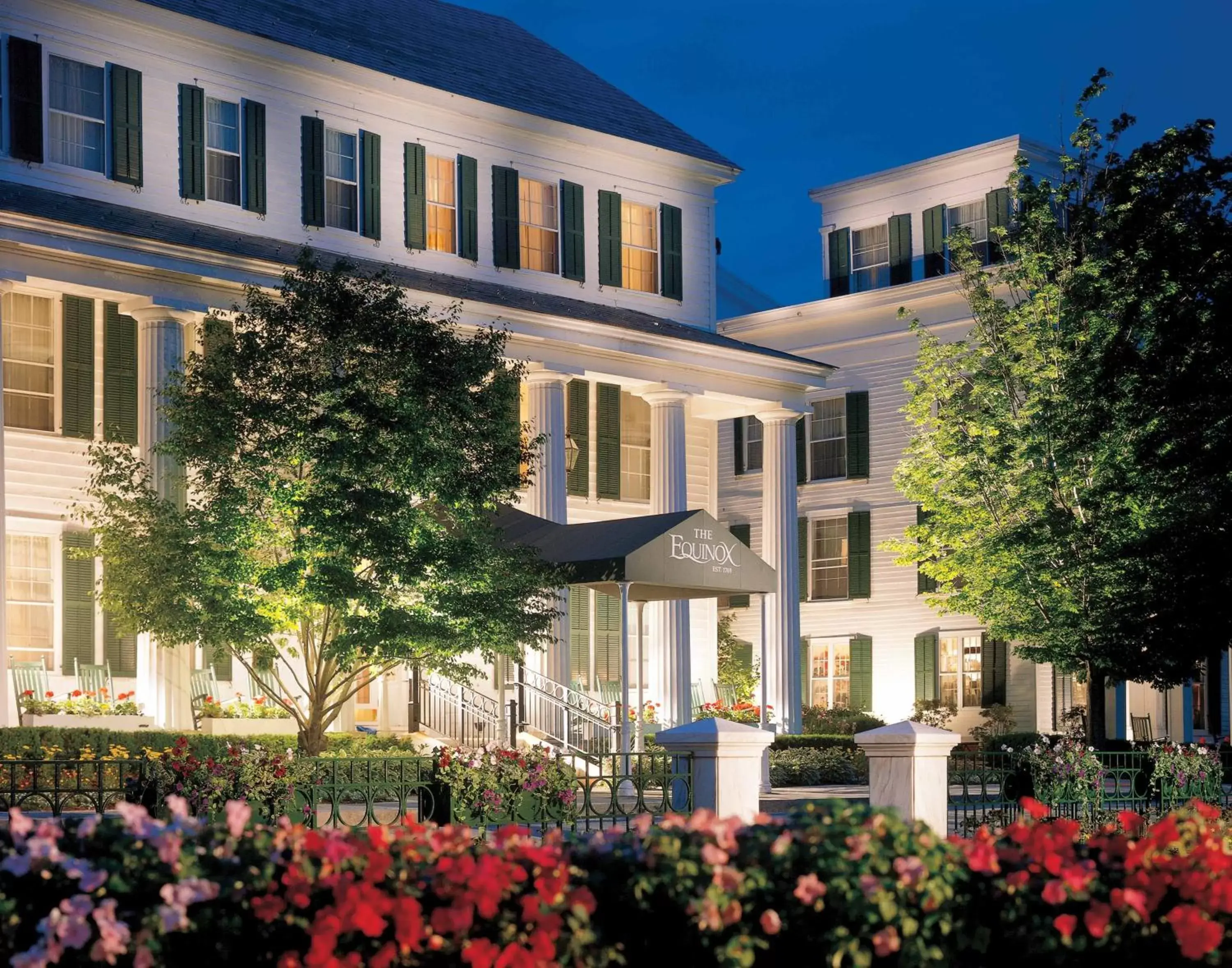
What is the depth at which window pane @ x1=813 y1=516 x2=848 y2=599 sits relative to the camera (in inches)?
1683

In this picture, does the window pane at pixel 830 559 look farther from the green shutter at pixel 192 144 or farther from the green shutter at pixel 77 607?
the green shutter at pixel 77 607

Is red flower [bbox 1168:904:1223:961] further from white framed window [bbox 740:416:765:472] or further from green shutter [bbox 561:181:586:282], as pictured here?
Result: white framed window [bbox 740:416:765:472]

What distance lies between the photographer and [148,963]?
7152mm

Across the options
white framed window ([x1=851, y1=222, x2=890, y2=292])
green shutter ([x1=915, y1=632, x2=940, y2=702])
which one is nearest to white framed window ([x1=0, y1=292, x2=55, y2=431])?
green shutter ([x1=915, y1=632, x2=940, y2=702])

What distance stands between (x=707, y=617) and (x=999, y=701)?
6887mm

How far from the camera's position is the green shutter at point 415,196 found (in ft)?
108

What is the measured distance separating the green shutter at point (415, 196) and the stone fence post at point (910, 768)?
62.2ft

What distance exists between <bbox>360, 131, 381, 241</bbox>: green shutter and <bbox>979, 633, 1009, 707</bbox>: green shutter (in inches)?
636

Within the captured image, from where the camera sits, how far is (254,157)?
3089 cm

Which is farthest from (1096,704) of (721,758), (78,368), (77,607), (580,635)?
(78,368)

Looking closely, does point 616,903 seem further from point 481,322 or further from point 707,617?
point 707,617

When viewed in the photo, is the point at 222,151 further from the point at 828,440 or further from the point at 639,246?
the point at 828,440

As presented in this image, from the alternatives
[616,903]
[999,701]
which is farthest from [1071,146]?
[616,903]

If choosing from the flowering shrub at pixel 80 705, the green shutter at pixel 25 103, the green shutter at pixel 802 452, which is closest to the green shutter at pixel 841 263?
the green shutter at pixel 802 452
